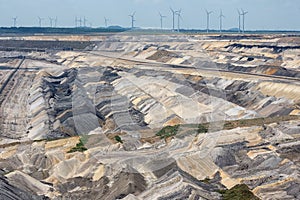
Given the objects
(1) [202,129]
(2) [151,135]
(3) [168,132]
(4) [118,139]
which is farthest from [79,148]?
(1) [202,129]

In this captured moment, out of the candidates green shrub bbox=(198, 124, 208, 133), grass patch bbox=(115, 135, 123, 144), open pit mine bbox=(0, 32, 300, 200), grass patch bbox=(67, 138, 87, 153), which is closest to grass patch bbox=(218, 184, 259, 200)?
open pit mine bbox=(0, 32, 300, 200)

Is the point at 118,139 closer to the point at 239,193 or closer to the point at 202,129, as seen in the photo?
the point at 202,129

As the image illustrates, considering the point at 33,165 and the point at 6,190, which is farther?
the point at 33,165

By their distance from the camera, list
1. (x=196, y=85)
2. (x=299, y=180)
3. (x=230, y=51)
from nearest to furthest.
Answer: (x=299, y=180), (x=196, y=85), (x=230, y=51)

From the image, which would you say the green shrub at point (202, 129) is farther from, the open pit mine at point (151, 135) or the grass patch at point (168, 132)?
the grass patch at point (168, 132)

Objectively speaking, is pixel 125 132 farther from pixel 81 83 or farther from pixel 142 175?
pixel 81 83

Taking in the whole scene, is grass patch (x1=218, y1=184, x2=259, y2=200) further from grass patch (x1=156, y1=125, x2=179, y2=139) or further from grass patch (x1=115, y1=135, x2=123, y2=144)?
grass patch (x1=115, y1=135, x2=123, y2=144)

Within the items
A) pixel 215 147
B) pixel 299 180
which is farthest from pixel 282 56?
pixel 299 180
